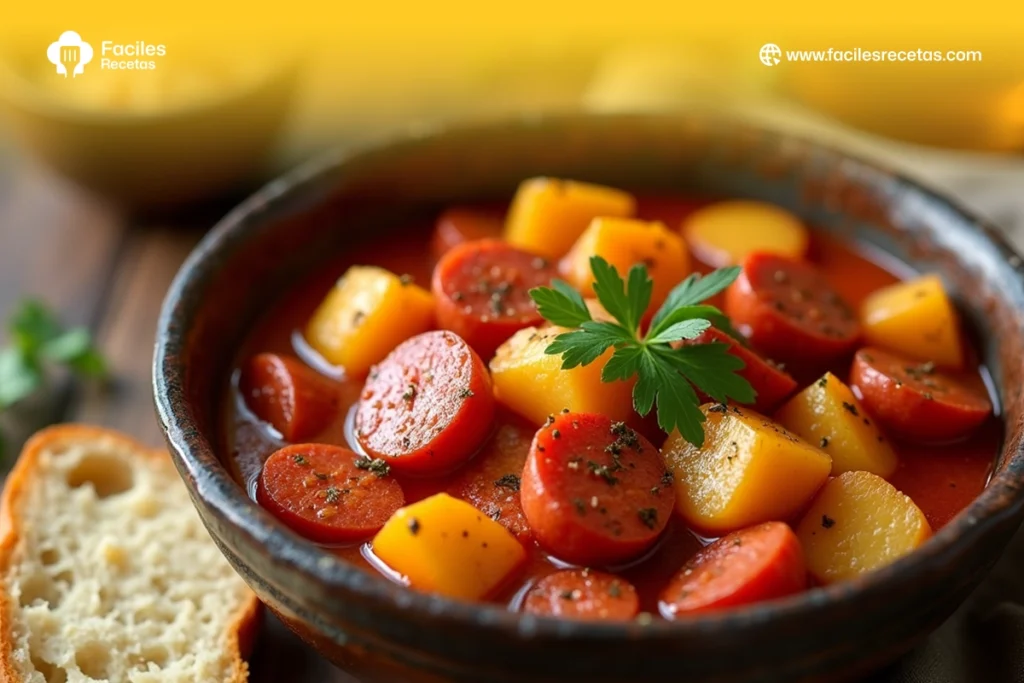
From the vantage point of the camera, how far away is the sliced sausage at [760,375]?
2.62 m

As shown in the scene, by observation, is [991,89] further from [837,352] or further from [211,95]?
[211,95]

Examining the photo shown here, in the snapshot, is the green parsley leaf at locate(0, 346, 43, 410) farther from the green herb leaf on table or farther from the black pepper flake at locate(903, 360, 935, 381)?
the black pepper flake at locate(903, 360, 935, 381)

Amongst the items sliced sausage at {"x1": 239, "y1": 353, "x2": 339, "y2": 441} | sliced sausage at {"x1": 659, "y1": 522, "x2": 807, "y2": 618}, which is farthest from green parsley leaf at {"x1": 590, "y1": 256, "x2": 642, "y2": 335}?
sliced sausage at {"x1": 239, "y1": 353, "x2": 339, "y2": 441}

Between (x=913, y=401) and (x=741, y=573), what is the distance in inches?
30.2

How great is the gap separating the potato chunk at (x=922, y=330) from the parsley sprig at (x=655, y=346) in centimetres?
60

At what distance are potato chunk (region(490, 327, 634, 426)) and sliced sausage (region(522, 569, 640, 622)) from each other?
404 mm

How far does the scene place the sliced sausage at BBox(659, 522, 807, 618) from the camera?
2168 mm

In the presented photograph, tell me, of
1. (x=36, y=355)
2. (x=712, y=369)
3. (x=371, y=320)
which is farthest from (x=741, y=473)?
(x=36, y=355)

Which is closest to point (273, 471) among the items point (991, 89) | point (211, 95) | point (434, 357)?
point (434, 357)

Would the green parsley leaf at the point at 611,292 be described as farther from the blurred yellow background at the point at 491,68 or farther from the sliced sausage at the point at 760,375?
the blurred yellow background at the point at 491,68

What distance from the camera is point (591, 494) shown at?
230cm

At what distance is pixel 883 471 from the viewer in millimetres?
2623

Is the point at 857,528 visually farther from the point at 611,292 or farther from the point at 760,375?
the point at 611,292

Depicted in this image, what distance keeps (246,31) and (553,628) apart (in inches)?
124
